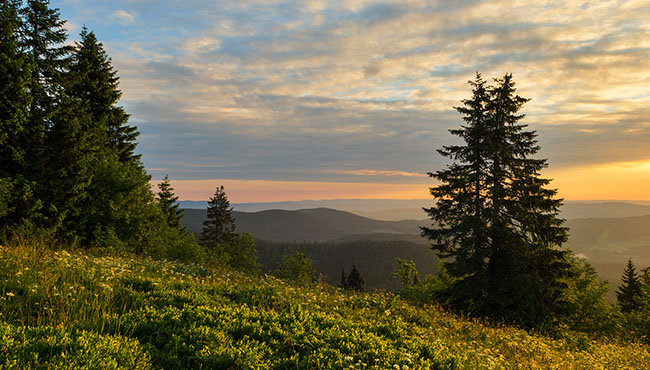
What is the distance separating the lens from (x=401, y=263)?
39625 mm

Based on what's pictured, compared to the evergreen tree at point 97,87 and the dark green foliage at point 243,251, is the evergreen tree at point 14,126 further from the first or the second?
the dark green foliage at point 243,251

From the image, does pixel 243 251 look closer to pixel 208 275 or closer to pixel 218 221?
pixel 218 221

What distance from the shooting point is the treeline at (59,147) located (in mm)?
16906

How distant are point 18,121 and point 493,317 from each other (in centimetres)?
2877

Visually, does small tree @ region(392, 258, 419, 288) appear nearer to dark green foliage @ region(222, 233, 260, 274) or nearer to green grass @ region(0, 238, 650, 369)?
dark green foliage @ region(222, 233, 260, 274)

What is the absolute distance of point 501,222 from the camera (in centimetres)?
1905

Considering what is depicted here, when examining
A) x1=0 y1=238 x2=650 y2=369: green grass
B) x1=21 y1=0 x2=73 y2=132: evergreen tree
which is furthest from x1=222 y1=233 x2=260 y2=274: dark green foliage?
x1=0 y1=238 x2=650 y2=369: green grass

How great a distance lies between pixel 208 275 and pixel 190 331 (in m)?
5.98

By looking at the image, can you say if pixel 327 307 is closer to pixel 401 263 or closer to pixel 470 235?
pixel 470 235

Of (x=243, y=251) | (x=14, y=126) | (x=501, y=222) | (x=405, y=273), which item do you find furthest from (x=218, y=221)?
(x=501, y=222)

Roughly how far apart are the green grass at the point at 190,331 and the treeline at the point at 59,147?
7.94 metres

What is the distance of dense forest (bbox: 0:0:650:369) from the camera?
5230mm

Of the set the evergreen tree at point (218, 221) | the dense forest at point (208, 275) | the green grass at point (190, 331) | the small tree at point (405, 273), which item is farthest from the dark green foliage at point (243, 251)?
the green grass at point (190, 331)

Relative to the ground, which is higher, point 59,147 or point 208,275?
point 59,147
